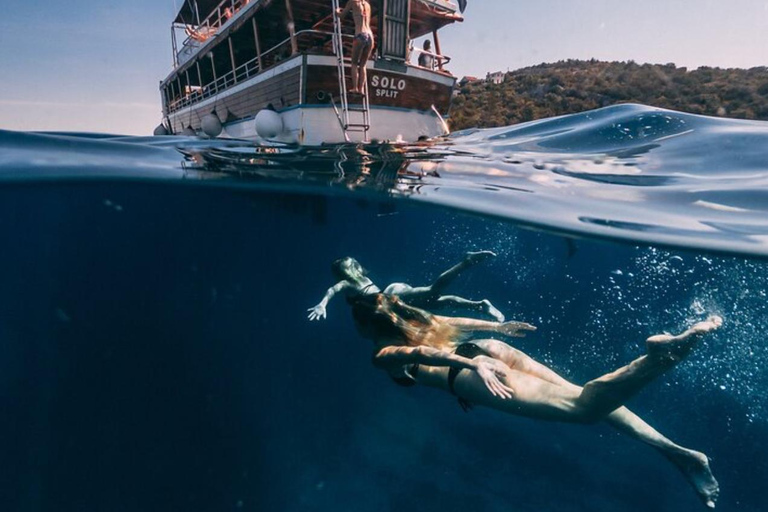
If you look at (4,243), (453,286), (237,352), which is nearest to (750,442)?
(453,286)

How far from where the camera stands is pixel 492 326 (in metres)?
5.80

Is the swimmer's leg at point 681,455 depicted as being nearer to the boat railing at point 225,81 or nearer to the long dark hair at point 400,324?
the long dark hair at point 400,324

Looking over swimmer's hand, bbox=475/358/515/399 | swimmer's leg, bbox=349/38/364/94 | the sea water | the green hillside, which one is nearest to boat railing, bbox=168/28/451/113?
swimmer's leg, bbox=349/38/364/94

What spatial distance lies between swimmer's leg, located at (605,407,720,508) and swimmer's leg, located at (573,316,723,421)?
0.57 m

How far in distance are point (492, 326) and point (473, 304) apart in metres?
0.90

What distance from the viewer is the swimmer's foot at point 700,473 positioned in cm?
456

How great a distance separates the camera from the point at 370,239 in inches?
700

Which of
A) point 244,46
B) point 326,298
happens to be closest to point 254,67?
point 244,46

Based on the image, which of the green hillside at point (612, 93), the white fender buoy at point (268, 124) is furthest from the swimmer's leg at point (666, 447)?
the green hillside at point (612, 93)

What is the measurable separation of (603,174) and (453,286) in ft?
52.1

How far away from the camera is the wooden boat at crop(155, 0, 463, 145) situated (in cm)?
1384

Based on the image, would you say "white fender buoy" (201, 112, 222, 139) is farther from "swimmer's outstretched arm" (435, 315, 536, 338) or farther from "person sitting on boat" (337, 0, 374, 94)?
"swimmer's outstretched arm" (435, 315, 536, 338)

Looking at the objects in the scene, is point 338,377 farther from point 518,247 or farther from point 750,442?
point 750,442

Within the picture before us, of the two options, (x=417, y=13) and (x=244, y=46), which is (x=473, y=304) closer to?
(x=417, y=13)
